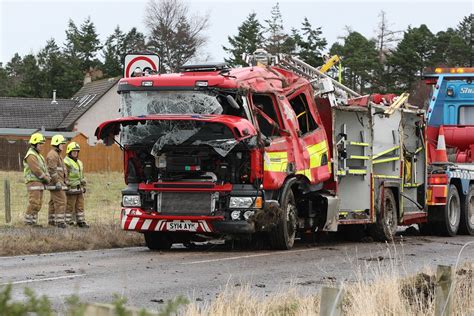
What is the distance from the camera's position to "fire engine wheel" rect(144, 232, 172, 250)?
48.4 feet

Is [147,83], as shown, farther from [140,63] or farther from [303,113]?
[303,113]

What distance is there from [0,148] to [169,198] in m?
40.8

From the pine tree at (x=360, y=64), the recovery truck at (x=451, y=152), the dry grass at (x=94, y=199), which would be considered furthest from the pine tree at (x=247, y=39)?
the recovery truck at (x=451, y=152)

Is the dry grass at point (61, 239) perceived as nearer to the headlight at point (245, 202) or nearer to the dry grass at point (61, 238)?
the dry grass at point (61, 238)

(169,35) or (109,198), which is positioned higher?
(169,35)

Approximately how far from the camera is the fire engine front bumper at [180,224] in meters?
13.6

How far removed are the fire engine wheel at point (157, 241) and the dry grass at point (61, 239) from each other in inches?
32.9

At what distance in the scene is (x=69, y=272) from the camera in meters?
11.1

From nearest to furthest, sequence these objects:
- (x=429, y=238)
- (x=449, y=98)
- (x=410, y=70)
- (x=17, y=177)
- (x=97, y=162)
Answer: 1. (x=429, y=238)
2. (x=449, y=98)
3. (x=17, y=177)
4. (x=97, y=162)
5. (x=410, y=70)

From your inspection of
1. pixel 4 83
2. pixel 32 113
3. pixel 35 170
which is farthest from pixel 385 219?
pixel 4 83

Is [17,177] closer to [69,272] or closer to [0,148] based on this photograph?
[0,148]

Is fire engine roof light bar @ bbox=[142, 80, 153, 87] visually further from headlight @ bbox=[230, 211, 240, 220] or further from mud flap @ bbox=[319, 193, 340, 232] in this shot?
mud flap @ bbox=[319, 193, 340, 232]

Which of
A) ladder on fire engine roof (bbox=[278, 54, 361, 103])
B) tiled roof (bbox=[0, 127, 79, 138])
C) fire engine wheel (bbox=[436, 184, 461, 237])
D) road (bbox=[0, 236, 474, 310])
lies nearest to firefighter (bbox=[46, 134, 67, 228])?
road (bbox=[0, 236, 474, 310])

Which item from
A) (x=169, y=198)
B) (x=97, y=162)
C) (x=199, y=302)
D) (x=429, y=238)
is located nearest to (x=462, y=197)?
(x=429, y=238)
